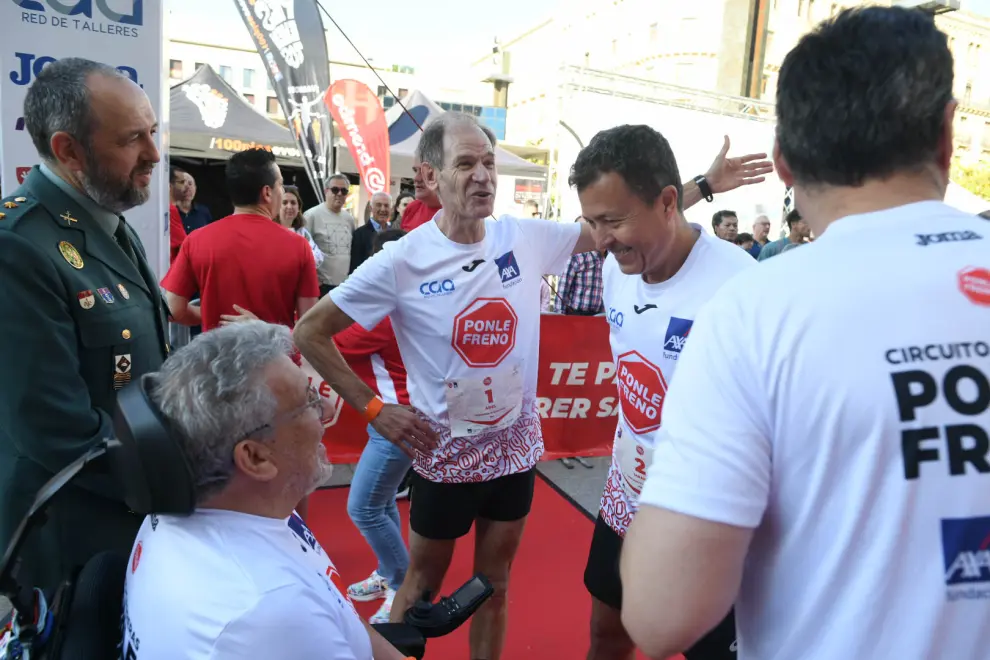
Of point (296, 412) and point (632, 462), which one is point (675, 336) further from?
point (296, 412)

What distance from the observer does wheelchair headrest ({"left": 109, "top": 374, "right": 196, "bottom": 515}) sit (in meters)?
0.96

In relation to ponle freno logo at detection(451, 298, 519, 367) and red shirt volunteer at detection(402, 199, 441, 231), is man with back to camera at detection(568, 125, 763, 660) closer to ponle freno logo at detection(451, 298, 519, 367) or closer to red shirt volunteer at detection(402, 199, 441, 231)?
ponle freno logo at detection(451, 298, 519, 367)

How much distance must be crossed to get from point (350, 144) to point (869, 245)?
21.8 ft

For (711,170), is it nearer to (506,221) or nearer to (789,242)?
(506,221)

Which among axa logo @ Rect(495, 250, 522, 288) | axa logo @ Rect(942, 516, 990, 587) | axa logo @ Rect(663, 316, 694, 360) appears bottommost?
axa logo @ Rect(942, 516, 990, 587)

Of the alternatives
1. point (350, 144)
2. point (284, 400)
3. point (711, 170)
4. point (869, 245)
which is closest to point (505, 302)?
point (711, 170)

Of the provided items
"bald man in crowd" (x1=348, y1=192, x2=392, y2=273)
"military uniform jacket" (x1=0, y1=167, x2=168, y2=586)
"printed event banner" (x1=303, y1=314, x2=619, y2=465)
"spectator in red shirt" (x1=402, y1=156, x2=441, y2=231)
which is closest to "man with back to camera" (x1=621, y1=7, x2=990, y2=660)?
"military uniform jacket" (x1=0, y1=167, x2=168, y2=586)

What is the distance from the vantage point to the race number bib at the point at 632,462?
1760 millimetres

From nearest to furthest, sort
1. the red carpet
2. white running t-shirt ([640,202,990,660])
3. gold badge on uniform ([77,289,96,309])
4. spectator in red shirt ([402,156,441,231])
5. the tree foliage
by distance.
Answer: white running t-shirt ([640,202,990,660])
gold badge on uniform ([77,289,96,309])
the red carpet
spectator in red shirt ([402,156,441,231])
the tree foliage

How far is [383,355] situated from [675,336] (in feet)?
5.21

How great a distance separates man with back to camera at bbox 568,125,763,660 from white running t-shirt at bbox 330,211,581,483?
0.39 m

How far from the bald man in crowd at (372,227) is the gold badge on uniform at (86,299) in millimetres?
4741

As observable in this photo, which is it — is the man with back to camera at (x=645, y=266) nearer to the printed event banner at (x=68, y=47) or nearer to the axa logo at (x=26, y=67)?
Answer: the printed event banner at (x=68, y=47)

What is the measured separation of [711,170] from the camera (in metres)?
2.18
